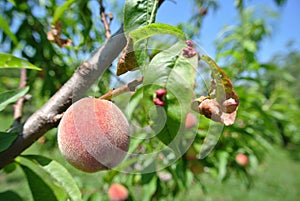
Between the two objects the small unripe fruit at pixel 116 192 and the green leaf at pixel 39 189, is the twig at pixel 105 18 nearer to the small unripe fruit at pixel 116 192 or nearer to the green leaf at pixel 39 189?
the green leaf at pixel 39 189

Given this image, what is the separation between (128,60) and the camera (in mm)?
468

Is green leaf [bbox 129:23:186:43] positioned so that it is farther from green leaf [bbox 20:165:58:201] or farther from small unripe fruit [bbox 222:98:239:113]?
green leaf [bbox 20:165:58:201]

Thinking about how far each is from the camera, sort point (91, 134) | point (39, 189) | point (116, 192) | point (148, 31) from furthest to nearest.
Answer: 1. point (116, 192)
2. point (39, 189)
3. point (91, 134)
4. point (148, 31)

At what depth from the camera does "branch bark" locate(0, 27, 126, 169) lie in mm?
593

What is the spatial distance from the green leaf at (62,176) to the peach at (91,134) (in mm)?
86

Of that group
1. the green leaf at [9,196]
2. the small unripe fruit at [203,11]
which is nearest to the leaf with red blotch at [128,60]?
the green leaf at [9,196]

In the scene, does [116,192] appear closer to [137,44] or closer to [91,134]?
[91,134]

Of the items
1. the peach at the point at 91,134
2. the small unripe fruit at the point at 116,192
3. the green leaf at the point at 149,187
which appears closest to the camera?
the peach at the point at 91,134

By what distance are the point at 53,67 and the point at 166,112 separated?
0.94 meters

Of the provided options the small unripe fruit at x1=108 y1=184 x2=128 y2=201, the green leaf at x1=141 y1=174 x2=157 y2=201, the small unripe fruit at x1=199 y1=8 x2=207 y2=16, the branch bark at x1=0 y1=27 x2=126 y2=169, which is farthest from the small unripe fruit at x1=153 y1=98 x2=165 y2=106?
the small unripe fruit at x1=199 y1=8 x2=207 y2=16

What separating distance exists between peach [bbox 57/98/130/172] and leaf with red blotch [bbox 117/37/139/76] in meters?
0.10

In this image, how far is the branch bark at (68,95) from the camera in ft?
1.94

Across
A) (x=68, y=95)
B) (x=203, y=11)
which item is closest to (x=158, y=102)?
(x=68, y=95)

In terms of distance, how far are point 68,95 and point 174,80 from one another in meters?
0.22
